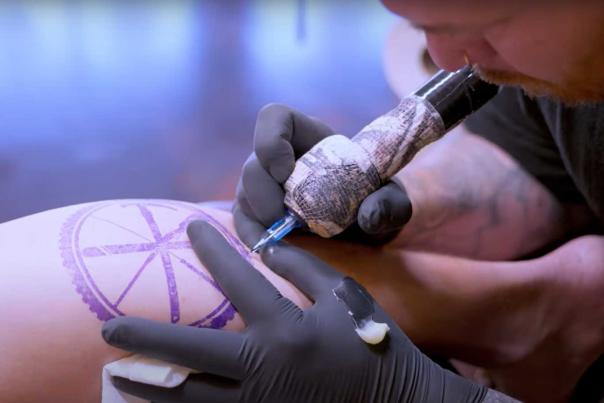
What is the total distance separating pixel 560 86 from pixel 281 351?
45cm

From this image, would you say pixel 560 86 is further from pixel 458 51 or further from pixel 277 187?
pixel 277 187

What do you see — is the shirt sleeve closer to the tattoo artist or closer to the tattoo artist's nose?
the tattoo artist

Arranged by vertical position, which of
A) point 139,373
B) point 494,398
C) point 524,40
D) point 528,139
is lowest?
point 494,398

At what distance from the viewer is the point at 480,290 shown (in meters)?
1.03

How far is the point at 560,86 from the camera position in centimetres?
77

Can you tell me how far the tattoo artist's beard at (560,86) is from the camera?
76cm

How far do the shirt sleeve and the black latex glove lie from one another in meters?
0.52

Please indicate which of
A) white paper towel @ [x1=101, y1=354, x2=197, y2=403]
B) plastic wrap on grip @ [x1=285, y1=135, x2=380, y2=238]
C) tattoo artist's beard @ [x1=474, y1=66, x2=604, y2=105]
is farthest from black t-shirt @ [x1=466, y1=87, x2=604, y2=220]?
white paper towel @ [x1=101, y1=354, x2=197, y2=403]

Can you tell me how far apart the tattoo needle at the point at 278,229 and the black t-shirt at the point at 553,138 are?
0.50 m

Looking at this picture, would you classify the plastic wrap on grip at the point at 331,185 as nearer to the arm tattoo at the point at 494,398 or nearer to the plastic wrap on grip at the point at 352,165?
the plastic wrap on grip at the point at 352,165

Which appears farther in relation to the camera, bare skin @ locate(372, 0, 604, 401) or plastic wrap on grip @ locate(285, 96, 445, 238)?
plastic wrap on grip @ locate(285, 96, 445, 238)

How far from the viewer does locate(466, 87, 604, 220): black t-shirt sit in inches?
41.3

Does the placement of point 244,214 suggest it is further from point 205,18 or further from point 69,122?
point 205,18

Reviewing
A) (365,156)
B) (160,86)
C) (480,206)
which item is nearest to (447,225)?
(480,206)
